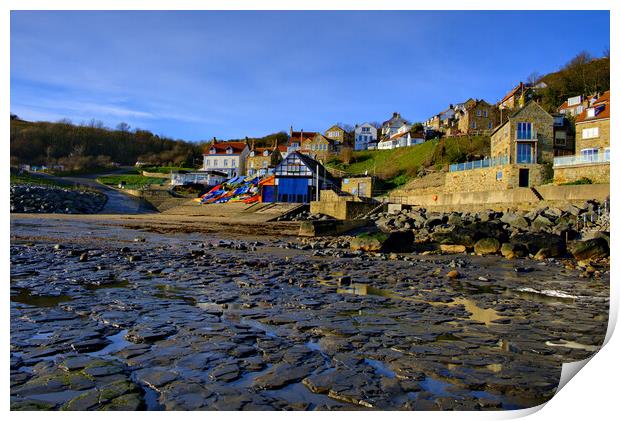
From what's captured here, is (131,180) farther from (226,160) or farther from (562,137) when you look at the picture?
(562,137)

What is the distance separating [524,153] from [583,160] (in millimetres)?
5674

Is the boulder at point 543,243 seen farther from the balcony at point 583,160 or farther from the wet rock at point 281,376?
the wet rock at point 281,376

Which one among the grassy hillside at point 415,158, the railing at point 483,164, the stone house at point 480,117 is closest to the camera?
the railing at point 483,164

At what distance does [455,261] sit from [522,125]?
2315 cm

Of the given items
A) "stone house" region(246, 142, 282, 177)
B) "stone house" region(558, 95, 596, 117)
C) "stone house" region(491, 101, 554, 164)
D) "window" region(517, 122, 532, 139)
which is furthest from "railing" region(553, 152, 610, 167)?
"stone house" region(246, 142, 282, 177)

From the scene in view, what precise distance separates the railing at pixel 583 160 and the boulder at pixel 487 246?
1330cm

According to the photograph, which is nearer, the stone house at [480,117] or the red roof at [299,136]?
the stone house at [480,117]

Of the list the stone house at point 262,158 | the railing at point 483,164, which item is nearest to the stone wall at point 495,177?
the railing at point 483,164

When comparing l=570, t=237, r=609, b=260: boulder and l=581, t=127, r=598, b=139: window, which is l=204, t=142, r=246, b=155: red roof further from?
l=570, t=237, r=609, b=260: boulder

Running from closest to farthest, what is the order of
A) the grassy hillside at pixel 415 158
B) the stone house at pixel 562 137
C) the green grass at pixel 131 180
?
the stone house at pixel 562 137 < the grassy hillside at pixel 415 158 < the green grass at pixel 131 180

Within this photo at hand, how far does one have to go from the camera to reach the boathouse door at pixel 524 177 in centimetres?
2958

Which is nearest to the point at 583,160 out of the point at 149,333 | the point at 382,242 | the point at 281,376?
the point at 382,242

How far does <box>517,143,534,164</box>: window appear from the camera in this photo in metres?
30.3

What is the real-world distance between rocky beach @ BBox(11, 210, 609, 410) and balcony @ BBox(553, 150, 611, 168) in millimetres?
17014
